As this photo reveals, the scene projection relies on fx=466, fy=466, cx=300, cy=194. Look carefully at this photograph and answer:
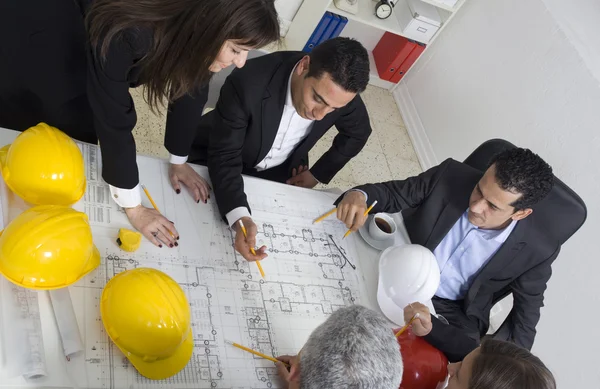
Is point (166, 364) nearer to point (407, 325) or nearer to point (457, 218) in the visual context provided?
point (407, 325)

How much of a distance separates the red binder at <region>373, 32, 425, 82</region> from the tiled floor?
0.57ft

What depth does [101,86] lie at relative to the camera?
1.07 meters

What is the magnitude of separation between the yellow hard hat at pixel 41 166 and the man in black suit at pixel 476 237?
966 mm

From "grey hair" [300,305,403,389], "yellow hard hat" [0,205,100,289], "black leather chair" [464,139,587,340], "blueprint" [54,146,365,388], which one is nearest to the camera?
"grey hair" [300,305,403,389]

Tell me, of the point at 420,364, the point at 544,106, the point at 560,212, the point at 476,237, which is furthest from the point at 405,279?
the point at 544,106

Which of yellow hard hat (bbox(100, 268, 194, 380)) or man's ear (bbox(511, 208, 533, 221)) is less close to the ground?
man's ear (bbox(511, 208, 533, 221))

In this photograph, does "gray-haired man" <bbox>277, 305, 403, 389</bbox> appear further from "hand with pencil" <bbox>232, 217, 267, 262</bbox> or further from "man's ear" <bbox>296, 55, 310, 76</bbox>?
"man's ear" <bbox>296, 55, 310, 76</bbox>

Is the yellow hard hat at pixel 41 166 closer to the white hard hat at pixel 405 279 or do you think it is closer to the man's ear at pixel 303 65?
the man's ear at pixel 303 65

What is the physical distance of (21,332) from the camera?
94cm

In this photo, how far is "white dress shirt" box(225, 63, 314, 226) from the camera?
1.74 m

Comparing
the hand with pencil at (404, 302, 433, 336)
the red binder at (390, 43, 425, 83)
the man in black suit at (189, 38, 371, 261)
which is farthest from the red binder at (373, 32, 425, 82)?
the hand with pencil at (404, 302, 433, 336)

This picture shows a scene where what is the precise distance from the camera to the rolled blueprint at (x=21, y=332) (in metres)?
0.89

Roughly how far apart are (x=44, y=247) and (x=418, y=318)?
40.2 inches

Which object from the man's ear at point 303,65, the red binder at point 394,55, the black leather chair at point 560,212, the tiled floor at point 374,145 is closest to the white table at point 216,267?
the man's ear at point 303,65
